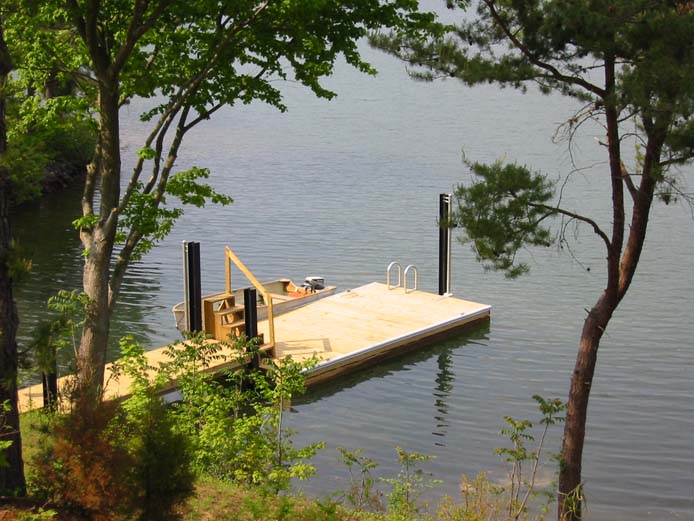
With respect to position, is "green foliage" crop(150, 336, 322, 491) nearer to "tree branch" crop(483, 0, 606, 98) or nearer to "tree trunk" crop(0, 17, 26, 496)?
"tree trunk" crop(0, 17, 26, 496)

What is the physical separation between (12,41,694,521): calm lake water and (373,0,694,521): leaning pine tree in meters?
3.90

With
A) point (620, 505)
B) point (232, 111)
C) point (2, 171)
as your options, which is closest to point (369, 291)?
point (620, 505)

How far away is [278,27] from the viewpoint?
433 inches

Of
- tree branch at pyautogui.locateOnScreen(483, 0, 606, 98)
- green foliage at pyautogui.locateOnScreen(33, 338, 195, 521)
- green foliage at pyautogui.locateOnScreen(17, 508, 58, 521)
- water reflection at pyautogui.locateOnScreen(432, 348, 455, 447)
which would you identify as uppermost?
tree branch at pyautogui.locateOnScreen(483, 0, 606, 98)

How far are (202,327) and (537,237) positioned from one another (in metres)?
9.08

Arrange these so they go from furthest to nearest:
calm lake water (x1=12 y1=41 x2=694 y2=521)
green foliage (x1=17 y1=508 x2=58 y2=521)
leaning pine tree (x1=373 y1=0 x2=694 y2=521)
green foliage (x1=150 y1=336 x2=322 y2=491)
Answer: calm lake water (x1=12 y1=41 x2=694 y2=521), leaning pine tree (x1=373 y1=0 x2=694 y2=521), green foliage (x1=150 y1=336 x2=322 y2=491), green foliage (x1=17 y1=508 x2=58 y2=521)

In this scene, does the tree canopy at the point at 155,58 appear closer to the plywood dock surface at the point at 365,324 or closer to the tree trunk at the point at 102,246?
the tree trunk at the point at 102,246

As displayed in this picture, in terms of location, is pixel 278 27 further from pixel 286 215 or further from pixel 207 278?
pixel 286 215

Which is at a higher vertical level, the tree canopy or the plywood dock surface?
the tree canopy

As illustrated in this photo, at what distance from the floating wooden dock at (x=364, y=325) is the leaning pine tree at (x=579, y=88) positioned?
6.18 metres

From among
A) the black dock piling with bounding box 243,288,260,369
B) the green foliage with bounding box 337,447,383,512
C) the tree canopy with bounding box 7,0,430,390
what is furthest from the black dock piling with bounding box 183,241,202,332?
the green foliage with bounding box 337,447,383,512

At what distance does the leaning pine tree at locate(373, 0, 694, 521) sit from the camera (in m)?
8.74

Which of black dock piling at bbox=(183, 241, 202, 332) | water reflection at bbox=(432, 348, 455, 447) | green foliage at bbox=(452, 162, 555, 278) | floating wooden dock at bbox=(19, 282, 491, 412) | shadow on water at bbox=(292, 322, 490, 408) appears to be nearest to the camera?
green foliage at bbox=(452, 162, 555, 278)

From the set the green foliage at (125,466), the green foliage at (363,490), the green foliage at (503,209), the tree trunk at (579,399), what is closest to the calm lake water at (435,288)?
the green foliage at (363,490)
